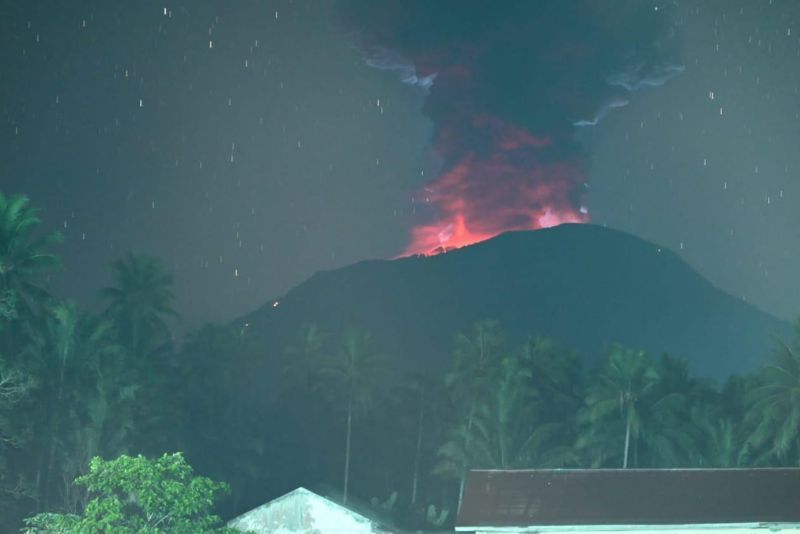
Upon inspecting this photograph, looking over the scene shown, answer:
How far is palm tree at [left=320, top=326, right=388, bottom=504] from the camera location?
73.9m

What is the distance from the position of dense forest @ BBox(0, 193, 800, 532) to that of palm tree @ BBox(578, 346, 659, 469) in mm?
93

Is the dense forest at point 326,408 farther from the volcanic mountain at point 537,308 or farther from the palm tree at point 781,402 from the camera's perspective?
the volcanic mountain at point 537,308

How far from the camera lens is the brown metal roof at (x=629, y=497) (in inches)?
1406

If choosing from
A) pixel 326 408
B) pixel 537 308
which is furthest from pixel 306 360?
pixel 537 308

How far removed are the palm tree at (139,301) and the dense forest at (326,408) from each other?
0.08 m

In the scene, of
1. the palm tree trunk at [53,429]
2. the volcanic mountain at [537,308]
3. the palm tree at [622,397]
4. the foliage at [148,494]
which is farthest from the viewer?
the volcanic mountain at [537,308]

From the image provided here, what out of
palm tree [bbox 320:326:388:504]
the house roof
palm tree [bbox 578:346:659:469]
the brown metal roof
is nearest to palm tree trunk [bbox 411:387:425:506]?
palm tree [bbox 320:326:388:504]

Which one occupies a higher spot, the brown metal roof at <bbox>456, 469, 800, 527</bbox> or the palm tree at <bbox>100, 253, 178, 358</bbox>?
the palm tree at <bbox>100, 253, 178, 358</bbox>

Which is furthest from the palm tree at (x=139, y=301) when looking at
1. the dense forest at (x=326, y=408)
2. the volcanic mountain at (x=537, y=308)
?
the volcanic mountain at (x=537, y=308)

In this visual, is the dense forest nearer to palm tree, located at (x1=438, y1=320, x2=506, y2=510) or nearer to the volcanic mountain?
palm tree, located at (x1=438, y1=320, x2=506, y2=510)

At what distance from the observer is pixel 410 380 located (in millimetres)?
77562

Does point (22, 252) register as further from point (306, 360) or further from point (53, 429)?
point (306, 360)

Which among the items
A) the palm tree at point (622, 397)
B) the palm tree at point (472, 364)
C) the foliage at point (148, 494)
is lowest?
the foliage at point (148, 494)

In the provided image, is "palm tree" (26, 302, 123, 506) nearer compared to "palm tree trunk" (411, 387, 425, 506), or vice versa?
"palm tree" (26, 302, 123, 506)
